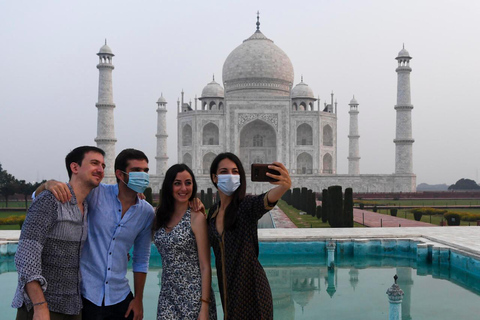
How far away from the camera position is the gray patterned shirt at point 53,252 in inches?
67.9

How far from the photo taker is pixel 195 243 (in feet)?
6.77

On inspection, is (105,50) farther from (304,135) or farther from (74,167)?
(74,167)

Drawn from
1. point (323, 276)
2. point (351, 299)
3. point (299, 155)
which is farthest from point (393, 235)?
point (299, 155)

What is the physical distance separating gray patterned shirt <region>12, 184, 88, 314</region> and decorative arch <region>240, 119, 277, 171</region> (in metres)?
26.8

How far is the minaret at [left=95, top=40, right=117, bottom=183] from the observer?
23688 millimetres

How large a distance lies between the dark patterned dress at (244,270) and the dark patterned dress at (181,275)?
123mm

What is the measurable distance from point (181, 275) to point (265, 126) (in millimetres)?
27139

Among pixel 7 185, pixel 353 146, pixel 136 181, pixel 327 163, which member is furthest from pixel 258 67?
pixel 136 181

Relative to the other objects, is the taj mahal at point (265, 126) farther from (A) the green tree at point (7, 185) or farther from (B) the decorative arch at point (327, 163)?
(A) the green tree at point (7, 185)

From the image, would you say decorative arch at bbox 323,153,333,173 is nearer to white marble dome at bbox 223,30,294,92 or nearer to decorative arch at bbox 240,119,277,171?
decorative arch at bbox 240,119,277,171

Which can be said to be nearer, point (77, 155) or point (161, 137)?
point (77, 155)

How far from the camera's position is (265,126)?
29016 mm

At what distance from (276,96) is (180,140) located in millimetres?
6415

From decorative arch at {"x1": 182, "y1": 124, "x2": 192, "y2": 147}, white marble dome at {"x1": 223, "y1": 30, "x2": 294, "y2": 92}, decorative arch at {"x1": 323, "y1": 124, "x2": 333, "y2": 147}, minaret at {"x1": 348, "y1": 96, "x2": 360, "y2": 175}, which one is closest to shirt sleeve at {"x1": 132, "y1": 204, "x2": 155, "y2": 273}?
decorative arch at {"x1": 182, "y1": 124, "x2": 192, "y2": 147}
